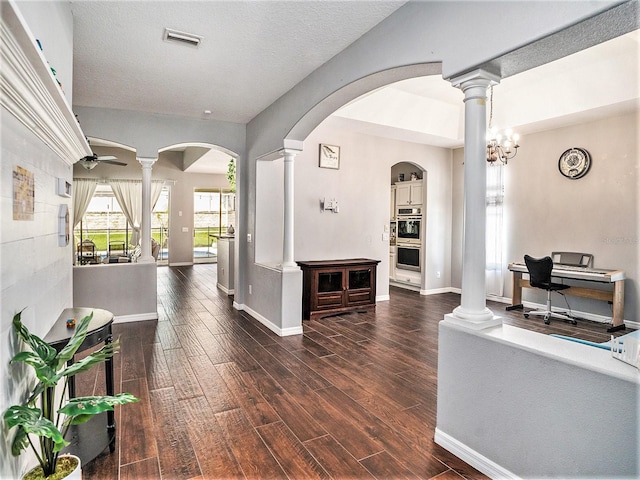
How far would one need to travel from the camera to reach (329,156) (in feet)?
19.9

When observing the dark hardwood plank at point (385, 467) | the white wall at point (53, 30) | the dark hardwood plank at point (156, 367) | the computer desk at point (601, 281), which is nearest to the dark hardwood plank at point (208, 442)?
the dark hardwood plank at point (156, 367)

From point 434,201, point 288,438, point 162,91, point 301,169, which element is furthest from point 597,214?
point 162,91

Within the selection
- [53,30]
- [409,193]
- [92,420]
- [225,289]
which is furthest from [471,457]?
[409,193]

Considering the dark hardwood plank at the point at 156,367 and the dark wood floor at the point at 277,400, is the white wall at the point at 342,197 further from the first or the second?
the dark hardwood plank at the point at 156,367

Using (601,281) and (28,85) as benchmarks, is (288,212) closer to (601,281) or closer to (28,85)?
(28,85)

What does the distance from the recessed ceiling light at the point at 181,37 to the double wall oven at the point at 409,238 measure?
5501 mm

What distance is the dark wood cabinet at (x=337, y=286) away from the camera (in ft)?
17.9

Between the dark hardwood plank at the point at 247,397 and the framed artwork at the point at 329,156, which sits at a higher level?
the framed artwork at the point at 329,156

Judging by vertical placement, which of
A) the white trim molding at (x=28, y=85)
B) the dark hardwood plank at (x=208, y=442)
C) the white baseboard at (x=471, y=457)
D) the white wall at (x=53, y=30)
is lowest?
the dark hardwood plank at (x=208, y=442)

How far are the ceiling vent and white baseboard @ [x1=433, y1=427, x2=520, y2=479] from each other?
3.44 m

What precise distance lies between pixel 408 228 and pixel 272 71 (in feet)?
16.2

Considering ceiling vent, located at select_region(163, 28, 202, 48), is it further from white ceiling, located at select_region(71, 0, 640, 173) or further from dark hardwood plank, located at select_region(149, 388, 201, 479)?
dark hardwood plank, located at select_region(149, 388, 201, 479)

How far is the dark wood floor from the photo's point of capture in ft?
7.02

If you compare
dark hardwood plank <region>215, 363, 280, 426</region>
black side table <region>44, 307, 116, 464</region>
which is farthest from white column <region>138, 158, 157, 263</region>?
black side table <region>44, 307, 116, 464</region>
